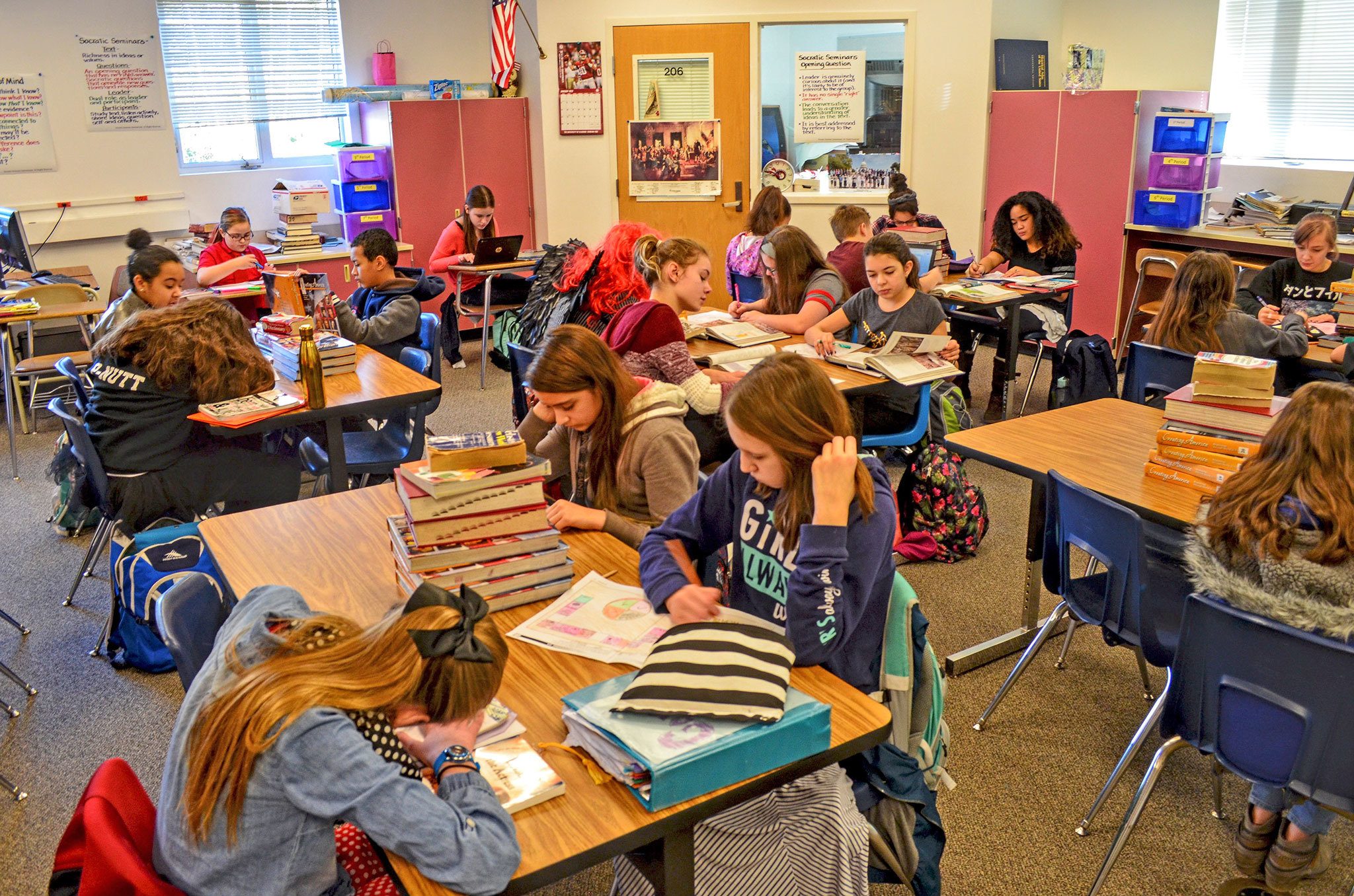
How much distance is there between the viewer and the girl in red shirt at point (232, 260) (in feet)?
18.1

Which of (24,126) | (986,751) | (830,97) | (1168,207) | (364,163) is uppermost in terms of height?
(830,97)

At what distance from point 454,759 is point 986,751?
6.17 feet

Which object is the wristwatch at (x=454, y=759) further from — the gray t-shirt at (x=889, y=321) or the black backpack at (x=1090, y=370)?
the black backpack at (x=1090, y=370)

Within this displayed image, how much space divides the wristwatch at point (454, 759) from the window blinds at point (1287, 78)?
7.10 meters

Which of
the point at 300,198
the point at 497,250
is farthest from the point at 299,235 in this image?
the point at 497,250

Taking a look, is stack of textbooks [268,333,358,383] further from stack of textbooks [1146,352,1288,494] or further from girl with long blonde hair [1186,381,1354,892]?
girl with long blonde hair [1186,381,1354,892]

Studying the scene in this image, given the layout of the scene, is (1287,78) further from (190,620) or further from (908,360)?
(190,620)

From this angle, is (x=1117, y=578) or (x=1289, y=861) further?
(x=1117, y=578)

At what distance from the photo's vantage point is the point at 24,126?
6785mm

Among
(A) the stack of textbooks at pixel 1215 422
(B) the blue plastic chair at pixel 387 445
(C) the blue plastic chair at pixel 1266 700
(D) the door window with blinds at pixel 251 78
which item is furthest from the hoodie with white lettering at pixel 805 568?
(D) the door window with blinds at pixel 251 78

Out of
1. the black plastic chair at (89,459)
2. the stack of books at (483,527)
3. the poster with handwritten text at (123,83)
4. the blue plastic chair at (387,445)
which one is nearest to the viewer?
the stack of books at (483,527)

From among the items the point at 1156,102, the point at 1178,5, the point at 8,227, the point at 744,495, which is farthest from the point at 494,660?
the point at 1178,5

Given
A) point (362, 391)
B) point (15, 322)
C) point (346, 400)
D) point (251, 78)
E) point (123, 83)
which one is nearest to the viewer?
point (346, 400)

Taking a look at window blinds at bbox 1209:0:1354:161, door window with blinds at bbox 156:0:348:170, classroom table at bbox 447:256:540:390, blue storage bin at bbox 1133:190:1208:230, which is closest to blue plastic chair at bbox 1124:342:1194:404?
blue storage bin at bbox 1133:190:1208:230
